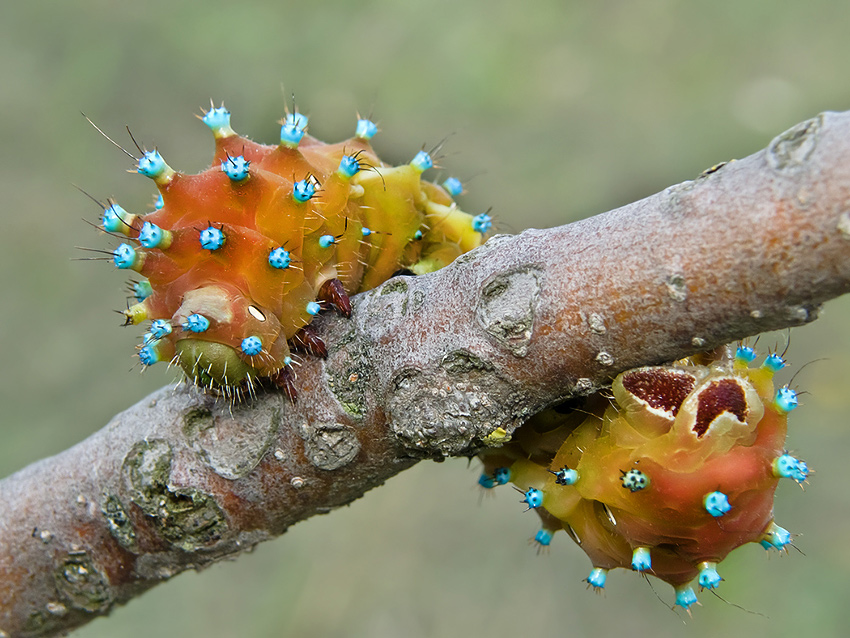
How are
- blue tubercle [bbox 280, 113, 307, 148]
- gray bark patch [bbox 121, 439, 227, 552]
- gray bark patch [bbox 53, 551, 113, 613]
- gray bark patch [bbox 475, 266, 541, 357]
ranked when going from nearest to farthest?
gray bark patch [bbox 475, 266, 541, 357]
blue tubercle [bbox 280, 113, 307, 148]
gray bark patch [bbox 121, 439, 227, 552]
gray bark patch [bbox 53, 551, 113, 613]

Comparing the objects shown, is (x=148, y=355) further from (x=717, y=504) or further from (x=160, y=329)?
(x=717, y=504)

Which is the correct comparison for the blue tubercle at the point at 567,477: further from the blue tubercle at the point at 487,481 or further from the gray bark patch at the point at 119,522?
the gray bark patch at the point at 119,522

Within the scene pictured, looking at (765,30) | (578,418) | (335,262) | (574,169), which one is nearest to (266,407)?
(335,262)

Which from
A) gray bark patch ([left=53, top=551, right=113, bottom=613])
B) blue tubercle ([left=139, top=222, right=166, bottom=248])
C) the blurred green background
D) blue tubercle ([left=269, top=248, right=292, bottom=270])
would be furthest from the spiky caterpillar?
the blurred green background

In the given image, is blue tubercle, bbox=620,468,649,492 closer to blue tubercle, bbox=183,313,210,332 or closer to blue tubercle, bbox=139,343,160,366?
blue tubercle, bbox=183,313,210,332

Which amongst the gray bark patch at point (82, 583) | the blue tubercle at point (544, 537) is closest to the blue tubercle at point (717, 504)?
the blue tubercle at point (544, 537)

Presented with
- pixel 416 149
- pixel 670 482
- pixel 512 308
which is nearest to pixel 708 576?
pixel 670 482
